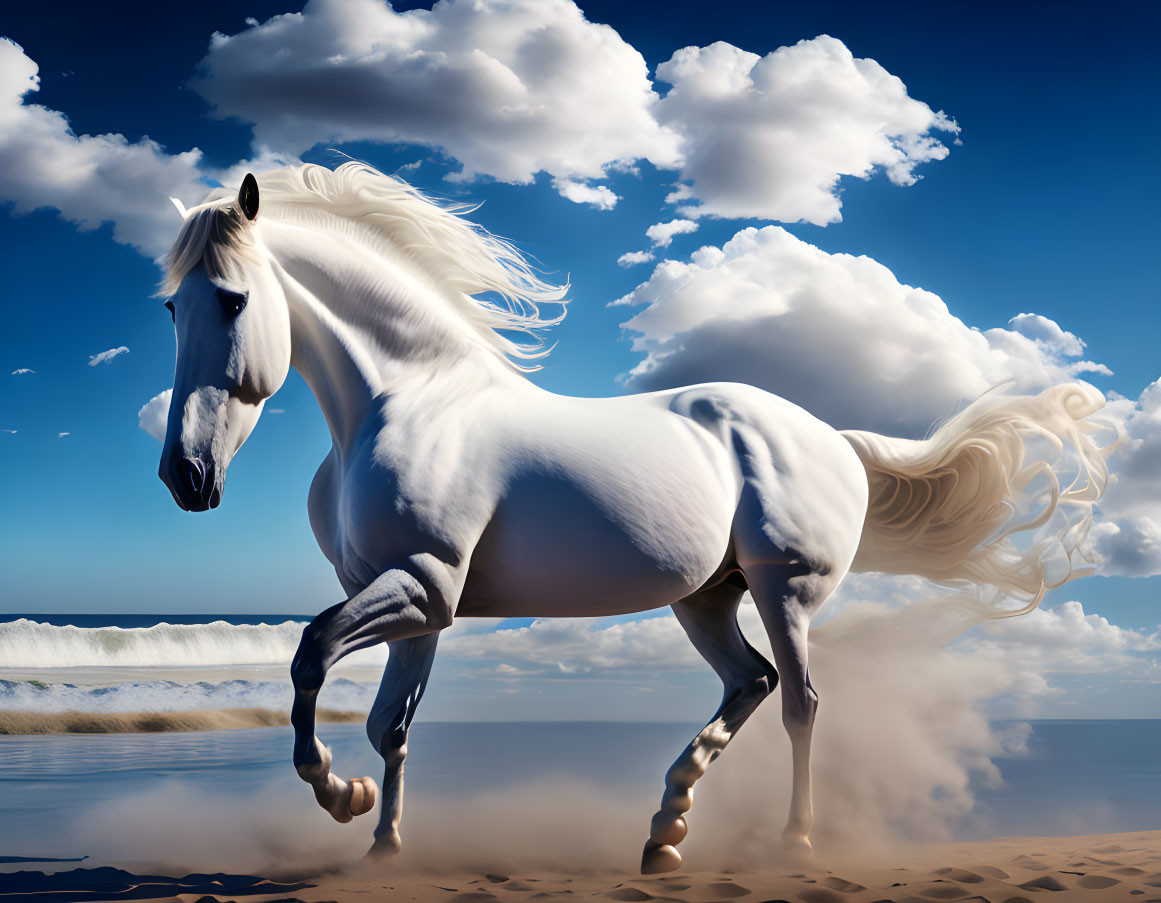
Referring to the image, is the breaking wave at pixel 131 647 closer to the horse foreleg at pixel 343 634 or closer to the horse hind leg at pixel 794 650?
the horse hind leg at pixel 794 650

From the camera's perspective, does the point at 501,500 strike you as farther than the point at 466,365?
No

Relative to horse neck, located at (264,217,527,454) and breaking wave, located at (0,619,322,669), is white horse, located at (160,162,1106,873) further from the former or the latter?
breaking wave, located at (0,619,322,669)

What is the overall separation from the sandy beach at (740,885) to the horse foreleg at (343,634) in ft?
1.23

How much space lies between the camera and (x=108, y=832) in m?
4.56

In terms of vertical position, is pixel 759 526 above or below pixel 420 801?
above

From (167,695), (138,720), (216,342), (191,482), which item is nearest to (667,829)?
(191,482)

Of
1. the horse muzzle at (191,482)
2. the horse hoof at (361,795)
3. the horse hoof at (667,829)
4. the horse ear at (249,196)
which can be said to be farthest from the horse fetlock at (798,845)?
the horse ear at (249,196)

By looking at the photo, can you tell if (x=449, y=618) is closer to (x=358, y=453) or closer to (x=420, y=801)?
(x=358, y=453)

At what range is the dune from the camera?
12.4 meters

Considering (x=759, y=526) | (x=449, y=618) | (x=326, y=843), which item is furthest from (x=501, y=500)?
(x=326, y=843)

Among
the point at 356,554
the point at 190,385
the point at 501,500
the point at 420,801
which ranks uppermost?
the point at 190,385

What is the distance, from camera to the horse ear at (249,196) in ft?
10.1

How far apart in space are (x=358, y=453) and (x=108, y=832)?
2950 millimetres

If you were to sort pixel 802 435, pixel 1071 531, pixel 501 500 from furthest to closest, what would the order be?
pixel 1071 531 < pixel 802 435 < pixel 501 500
